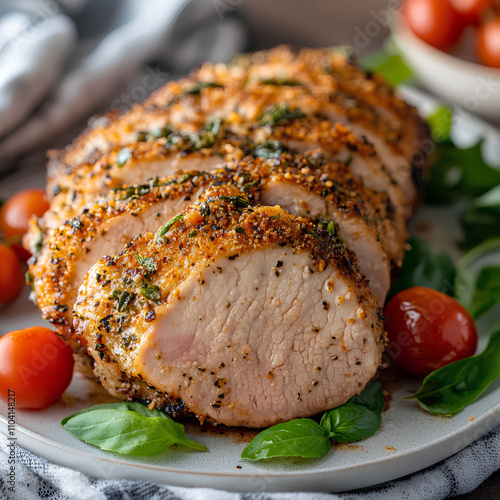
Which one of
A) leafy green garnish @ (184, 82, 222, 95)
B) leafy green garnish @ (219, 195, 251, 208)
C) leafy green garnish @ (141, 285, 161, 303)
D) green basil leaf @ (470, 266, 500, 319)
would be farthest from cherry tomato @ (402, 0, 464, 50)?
leafy green garnish @ (141, 285, 161, 303)

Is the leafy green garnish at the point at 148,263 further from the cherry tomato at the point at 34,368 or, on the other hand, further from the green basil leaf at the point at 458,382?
the green basil leaf at the point at 458,382

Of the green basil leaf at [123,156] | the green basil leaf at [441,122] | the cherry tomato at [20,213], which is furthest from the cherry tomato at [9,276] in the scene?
the green basil leaf at [441,122]

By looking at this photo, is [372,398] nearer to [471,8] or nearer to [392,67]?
[392,67]

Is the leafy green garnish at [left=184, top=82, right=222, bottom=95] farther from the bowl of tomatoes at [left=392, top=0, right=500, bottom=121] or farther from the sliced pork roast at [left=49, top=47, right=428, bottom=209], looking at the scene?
the bowl of tomatoes at [left=392, top=0, right=500, bottom=121]

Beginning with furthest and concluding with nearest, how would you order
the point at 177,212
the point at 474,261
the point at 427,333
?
the point at 474,261 < the point at 427,333 < the point at 177,212

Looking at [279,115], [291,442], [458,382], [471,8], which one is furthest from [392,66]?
[291,442]

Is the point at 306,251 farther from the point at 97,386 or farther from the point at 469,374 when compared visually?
the point at 97,386

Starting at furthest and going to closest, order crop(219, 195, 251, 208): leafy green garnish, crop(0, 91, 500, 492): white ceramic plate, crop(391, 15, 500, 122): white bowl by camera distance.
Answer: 1. crop(391, 15, 500, 122): white bowl
2. crop(219, 195, 251, 208): leafy green garnish
3. crop(0, 91, 500, 492): white ceramic plate
